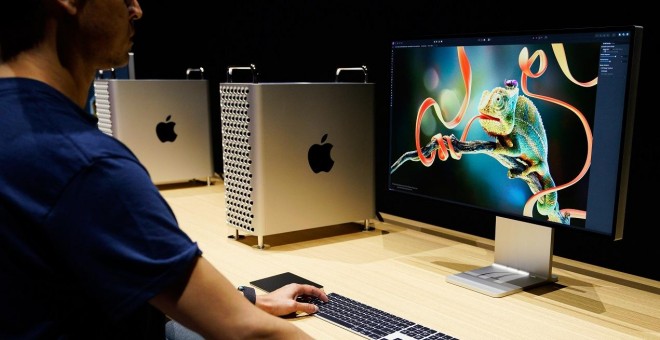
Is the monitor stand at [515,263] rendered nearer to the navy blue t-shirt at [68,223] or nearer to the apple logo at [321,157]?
the apple logo at [321,157]

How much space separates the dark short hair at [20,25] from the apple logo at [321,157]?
106 centimetres

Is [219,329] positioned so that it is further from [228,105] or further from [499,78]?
[228,105]

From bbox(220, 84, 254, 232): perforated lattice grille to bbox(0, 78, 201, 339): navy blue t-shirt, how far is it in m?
0.98

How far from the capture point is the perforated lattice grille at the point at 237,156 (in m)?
1.69

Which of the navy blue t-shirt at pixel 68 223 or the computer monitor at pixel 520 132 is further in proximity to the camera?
the computer monitor at pixel 520 132

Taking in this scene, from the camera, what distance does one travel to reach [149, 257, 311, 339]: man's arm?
28.0 inches

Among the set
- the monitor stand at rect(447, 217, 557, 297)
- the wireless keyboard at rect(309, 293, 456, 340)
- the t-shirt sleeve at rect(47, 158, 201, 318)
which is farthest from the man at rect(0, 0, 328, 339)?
the monitor stand at rect(447, 217, 557, 297)

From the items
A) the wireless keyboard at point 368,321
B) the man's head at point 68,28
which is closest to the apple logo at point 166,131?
the wireless keyboard at point 368,321

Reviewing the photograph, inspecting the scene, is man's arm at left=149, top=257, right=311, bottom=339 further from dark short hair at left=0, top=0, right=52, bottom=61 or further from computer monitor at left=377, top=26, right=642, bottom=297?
computer monitor at left=377, top=26, right=642, bottom=297

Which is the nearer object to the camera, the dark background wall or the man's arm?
the man's arm

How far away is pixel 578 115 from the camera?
3.94 feet

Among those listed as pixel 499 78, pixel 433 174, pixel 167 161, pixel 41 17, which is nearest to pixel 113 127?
pixel 167 161

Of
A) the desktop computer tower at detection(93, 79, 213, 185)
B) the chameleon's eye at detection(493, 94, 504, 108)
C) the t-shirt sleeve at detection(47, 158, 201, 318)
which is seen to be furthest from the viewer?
the desktop computer tower at detection(93, 79, 213, 185)

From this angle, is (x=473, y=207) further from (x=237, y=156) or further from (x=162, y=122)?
(x=162, y=122)
